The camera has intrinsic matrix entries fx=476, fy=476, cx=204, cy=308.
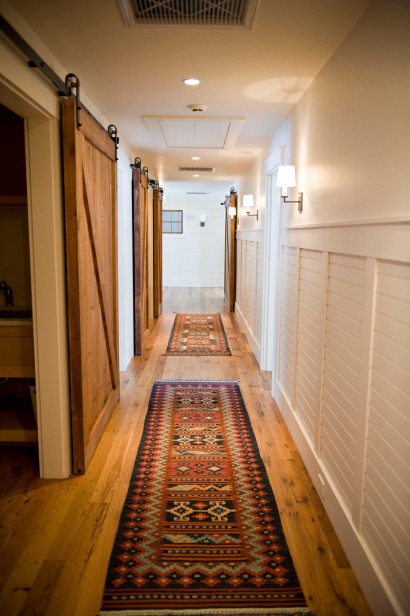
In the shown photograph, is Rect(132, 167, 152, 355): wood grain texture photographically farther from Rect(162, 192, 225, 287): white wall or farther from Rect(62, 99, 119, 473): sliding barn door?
Rect(162, 192, 225, 287): white wall

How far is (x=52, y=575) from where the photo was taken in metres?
2.04

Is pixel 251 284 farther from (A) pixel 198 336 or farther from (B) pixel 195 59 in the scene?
(B) pixel 195 59

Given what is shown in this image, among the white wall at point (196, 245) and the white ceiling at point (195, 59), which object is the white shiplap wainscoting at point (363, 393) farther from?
the white wall at point (196, 245)

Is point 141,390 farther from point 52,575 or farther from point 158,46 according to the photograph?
point 158,46

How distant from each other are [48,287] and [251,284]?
4089 millimetres

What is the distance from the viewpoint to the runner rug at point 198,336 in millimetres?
5988

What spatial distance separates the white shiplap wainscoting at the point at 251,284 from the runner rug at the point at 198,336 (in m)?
0.38

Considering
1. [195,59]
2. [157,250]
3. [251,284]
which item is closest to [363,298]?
[195,59]

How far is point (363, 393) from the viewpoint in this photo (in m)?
1.96

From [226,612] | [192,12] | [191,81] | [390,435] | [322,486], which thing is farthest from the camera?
[191,81]

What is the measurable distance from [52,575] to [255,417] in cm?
213

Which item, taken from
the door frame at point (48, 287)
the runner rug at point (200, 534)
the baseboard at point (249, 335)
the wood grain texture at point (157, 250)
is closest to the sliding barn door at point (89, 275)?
the door frame at point (48, 287)

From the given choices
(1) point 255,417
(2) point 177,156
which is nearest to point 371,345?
(1) point 255,417

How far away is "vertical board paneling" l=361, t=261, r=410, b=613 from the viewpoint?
1564mm
